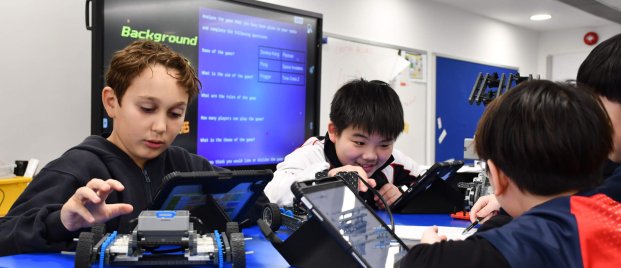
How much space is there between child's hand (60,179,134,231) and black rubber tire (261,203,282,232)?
0.33m

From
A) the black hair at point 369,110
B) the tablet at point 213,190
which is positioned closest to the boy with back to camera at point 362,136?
the black hair at point 369,110

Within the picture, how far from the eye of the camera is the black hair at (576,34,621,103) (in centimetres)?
124

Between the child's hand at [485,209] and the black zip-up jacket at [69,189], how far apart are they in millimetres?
769

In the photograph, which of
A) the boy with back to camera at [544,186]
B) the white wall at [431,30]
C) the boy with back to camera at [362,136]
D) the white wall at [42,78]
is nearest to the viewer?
the boy with back to camera at [544,186]

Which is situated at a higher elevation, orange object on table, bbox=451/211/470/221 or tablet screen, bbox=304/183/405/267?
tablet screen, bbox=304/183/405/267

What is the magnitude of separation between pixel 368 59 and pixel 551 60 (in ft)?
11.3

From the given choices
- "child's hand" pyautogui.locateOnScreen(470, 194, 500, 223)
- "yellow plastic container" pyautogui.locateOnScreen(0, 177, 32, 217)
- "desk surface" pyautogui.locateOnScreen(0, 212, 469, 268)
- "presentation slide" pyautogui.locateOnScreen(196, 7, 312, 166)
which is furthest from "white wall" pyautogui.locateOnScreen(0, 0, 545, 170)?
"child's hand" pyautogui.locateOnScreen(470, 194, 500, 223)

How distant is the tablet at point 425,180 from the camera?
63.1 inches

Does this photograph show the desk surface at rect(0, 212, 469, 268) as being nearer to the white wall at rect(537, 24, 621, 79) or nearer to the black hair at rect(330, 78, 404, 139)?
the black hair at rect(330, 78, 404, 139)

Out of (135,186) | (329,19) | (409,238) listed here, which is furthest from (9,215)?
(329,19)

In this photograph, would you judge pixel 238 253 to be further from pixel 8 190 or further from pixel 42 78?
pixel 42 78

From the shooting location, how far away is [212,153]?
286 cm

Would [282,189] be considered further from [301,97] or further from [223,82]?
[301,97]

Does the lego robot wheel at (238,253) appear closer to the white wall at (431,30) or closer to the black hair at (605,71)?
the black hair at (605,71)
